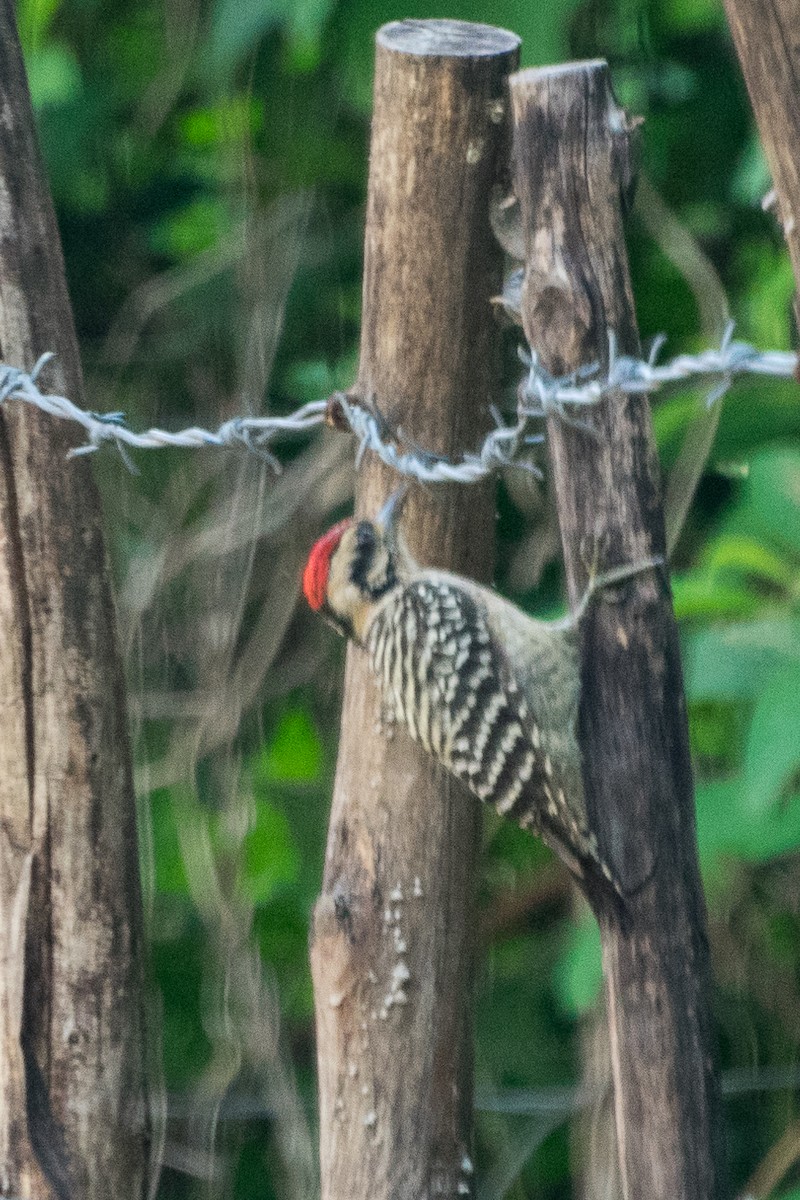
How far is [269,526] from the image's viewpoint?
351cm

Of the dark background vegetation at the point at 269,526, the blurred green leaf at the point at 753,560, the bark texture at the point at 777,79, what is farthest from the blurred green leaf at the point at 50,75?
the bark texture at the point at 777,79

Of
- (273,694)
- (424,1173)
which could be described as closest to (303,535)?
(273,694)

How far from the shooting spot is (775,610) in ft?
7.10

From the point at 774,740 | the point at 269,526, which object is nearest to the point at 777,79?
the point at 774,740

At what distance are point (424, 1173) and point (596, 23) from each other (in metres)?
2.26

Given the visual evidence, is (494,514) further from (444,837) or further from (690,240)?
(690,240)

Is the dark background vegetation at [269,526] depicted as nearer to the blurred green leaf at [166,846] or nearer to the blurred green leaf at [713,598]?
the blurred green leaf at [166,846]

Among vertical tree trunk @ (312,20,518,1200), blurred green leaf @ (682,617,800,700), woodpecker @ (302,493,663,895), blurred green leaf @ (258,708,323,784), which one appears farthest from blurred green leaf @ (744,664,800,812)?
blurred green leaf @ (258,708,323,784)

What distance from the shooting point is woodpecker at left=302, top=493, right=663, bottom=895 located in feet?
5.77

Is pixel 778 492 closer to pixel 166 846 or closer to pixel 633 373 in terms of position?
pixel 633 373

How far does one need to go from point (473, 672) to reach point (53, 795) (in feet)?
2.01

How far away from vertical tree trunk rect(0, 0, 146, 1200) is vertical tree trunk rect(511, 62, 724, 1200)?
788 mm

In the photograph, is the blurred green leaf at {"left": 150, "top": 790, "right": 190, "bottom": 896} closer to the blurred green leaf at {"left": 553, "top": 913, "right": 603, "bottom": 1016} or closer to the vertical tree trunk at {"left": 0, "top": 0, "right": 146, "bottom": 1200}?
the blurred green leaf at {"left": 553, "top": 913, "right": 603, "bottom": 1016}

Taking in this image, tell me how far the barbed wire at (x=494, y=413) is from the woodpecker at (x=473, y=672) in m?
0.09
